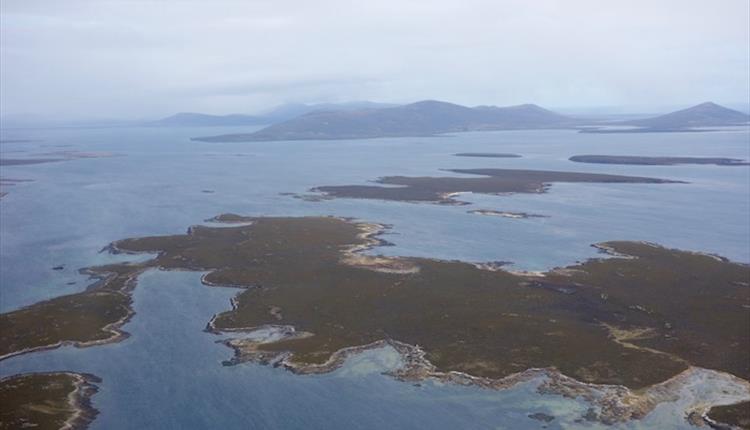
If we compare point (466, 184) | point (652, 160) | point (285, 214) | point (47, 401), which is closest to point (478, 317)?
point (47, 401)

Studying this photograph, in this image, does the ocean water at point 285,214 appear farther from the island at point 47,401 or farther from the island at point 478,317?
the island at point 478,317

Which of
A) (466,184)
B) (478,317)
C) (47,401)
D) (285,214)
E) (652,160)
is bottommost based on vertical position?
(47,401)

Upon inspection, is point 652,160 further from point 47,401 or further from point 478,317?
point 47,401

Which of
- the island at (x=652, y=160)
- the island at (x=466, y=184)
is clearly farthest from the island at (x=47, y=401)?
the island at (x=652, y=160)

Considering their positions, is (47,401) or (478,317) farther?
(478,317)

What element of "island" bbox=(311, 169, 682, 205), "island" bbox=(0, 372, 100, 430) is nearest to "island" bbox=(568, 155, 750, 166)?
"island" bbox=(311, 169, 682, 205)

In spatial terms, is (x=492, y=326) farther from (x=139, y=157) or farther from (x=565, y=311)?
(x=139, y=157)

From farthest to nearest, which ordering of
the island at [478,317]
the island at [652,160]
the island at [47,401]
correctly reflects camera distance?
the island at [652,160]
the island at [478,317]
the island at [47,401]

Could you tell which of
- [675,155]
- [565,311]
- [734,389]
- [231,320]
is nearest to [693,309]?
[565,311]
